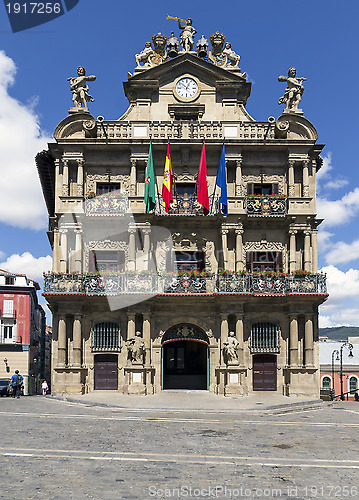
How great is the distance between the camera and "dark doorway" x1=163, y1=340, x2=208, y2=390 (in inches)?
1265

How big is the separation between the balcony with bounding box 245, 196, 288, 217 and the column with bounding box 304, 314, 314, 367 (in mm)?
6444

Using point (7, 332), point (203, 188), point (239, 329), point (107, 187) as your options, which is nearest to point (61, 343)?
point (107, 187)

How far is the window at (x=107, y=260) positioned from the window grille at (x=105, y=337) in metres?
3.33

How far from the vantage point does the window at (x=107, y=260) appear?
106 feet

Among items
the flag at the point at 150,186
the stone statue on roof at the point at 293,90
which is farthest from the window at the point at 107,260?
the stone statue on roof at the point at 293,90

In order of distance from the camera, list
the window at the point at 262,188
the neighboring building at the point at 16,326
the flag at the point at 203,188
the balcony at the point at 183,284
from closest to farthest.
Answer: the flag at the point at 203,188
the balcony at the point at 183,284
the window at the point at 262,188
the neighboring building at the point at 16,326

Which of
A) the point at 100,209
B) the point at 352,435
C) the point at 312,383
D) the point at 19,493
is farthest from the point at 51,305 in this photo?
the point at 19,493

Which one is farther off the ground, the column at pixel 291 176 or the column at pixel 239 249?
the column at pixel 291 176

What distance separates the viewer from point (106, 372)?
3133cm

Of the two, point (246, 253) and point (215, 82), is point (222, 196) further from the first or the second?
point (215, 82)

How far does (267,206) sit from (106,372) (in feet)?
45.1

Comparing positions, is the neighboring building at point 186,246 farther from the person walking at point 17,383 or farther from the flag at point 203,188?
the person walking at point 17,383

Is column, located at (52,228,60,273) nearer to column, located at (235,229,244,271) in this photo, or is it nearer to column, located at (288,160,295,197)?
column, located at (235,229,244,271)

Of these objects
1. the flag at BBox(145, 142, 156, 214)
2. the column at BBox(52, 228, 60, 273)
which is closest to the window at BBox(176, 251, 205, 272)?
the flag at BBox(145, 142, 156, 214)
